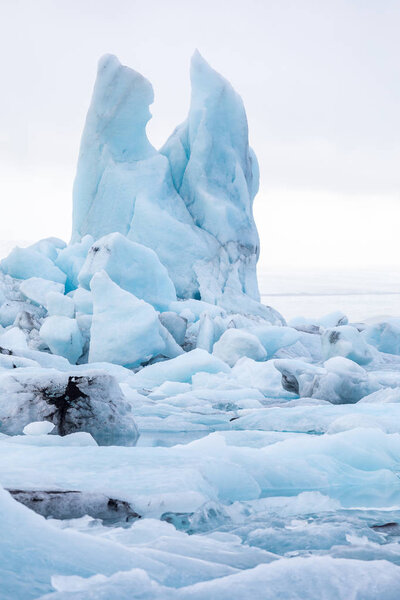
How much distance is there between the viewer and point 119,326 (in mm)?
8117

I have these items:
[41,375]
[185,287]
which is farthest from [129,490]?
[185,287]

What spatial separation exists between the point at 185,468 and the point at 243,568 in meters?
Answer: 0.95

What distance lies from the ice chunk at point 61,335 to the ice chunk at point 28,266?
9.70 ft

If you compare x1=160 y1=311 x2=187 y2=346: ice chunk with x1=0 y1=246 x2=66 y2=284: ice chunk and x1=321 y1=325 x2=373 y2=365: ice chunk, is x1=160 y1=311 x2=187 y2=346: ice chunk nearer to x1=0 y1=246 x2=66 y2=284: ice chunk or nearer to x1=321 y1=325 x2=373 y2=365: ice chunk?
x1=321 y1=325 x2=373 y2=365: ice chunk

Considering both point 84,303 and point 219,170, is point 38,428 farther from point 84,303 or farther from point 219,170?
point 219,170

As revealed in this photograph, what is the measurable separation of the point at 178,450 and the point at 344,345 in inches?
249

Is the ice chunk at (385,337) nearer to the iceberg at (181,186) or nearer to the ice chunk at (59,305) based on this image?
the iceberg at (181,186)

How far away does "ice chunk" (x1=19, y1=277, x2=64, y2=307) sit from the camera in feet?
33.8

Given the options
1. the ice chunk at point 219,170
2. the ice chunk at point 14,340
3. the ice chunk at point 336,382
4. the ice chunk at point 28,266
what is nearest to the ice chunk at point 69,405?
the ice chunk at point 336,382

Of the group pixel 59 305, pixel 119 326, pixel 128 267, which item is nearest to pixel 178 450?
pixel 119 326

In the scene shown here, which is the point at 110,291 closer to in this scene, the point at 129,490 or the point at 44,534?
the point at 129,490

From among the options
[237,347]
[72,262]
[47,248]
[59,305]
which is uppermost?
[47,248]

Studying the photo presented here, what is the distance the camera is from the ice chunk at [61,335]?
27.6ft

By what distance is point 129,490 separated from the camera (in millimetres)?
2256
